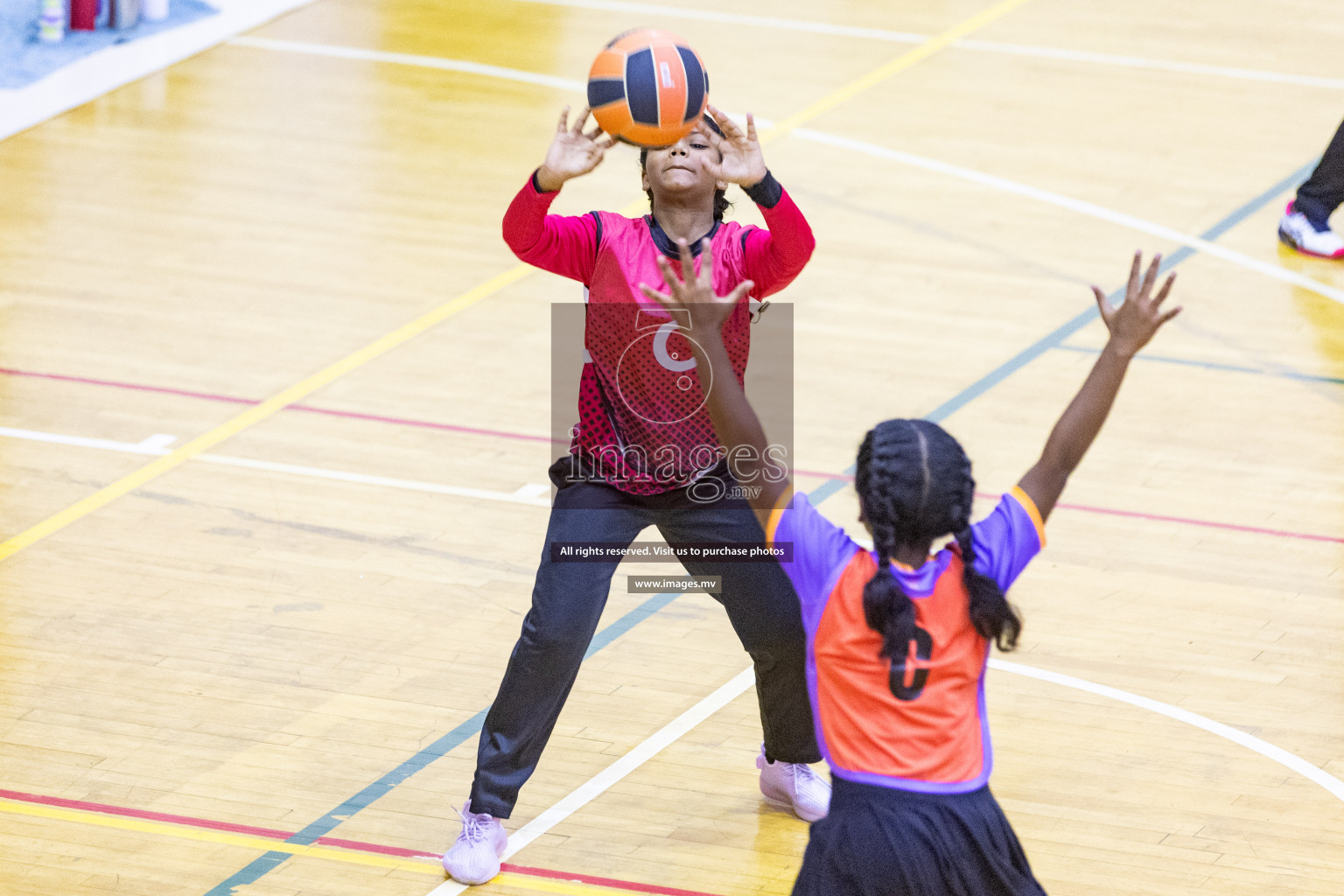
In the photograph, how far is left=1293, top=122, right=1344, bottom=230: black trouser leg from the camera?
945cm

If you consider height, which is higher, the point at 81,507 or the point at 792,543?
the point at 792,543

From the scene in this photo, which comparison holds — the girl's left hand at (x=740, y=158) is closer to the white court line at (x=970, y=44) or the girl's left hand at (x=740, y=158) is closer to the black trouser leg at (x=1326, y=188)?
the black trouser leg at (x=1326, y=188)

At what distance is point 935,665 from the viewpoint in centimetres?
337

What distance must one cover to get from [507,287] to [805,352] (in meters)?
1.63

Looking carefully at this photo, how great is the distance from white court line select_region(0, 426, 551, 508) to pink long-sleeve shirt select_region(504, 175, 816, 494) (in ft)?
7.71

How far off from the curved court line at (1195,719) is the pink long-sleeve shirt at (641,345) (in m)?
1.77

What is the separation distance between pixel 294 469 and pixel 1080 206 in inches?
196

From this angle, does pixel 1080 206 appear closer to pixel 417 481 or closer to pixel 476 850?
pixel 417 481

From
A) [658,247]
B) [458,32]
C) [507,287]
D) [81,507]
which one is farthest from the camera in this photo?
[458,32]

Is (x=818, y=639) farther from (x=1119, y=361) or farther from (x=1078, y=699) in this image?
(x=1078, y=699)

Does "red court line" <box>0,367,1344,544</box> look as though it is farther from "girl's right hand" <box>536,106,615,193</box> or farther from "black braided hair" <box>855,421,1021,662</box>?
"black braided hair" <box>855,421,1021,662</box>

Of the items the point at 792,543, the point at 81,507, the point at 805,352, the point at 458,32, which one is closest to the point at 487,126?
the point at 458,32

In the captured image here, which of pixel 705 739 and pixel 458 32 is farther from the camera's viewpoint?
pixel 458 32

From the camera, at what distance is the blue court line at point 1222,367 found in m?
8.20
